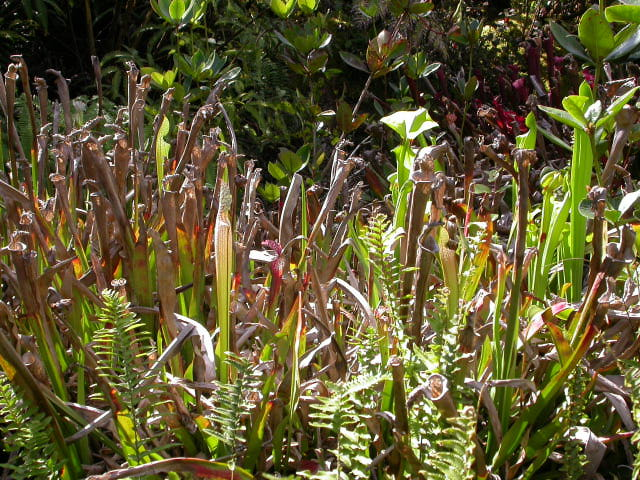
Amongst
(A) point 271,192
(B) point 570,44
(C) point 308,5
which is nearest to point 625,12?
(B) point 570,44

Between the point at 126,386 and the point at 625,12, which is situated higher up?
the point at 625,12

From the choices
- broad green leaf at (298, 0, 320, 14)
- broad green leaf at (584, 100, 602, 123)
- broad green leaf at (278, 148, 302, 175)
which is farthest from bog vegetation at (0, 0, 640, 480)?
broad green leaf at (298, 0, 320, 14)

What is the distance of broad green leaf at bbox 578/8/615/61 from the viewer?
1.30 meters

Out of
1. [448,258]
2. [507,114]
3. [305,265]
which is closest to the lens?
[448,258]

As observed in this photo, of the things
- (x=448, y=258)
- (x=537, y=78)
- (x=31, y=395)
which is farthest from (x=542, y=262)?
(x=537, y=78)

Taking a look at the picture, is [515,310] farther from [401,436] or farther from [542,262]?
[542,262]

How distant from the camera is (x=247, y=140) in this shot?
11.4 feet

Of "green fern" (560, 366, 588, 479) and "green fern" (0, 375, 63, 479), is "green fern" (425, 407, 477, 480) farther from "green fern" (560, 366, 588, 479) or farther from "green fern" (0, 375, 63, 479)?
"green fern" (0, 375, 63, 479)

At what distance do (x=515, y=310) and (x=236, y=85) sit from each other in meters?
2.69

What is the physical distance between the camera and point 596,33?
1317 mm

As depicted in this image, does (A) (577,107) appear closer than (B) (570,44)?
Yes

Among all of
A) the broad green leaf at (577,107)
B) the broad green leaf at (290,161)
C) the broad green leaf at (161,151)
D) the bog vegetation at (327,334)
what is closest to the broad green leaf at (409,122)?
the bog vegetation at (327,334)

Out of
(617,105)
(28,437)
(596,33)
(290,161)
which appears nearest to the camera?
(28,437)

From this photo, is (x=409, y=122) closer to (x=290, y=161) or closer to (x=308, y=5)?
(x=290, y=161)
